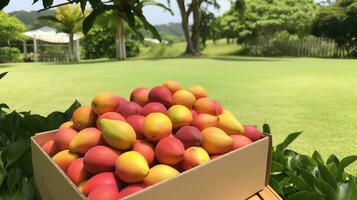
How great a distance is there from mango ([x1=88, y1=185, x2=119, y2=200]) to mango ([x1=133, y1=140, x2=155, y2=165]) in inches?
5.1

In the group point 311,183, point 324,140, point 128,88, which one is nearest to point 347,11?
point 128,88

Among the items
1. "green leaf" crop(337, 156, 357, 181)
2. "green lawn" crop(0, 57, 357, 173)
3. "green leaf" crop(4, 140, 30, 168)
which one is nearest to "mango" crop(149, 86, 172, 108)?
"green leaf" crop(4, 140, 30, 168)

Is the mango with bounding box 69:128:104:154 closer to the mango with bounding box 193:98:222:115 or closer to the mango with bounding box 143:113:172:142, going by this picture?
the mango with bounding box 143:113:172:142

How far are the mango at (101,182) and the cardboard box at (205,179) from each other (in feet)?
0.15

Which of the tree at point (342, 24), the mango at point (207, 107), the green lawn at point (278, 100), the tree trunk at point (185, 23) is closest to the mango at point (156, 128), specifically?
the mango at point (207, 107)

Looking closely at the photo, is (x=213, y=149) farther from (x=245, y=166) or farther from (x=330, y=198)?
(x=330, y=198)

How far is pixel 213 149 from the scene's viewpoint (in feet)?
3.22

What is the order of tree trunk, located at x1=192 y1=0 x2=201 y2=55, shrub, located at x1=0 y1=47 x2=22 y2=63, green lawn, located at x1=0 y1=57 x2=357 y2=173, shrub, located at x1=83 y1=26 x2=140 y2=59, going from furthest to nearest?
shrub, located at x1=83 y1=26 x2=140 y2=59
shrub, located at x1=0 y1=47 x2=22 y2=63
tree trunk, located at x1=192 y1=0 x2=201 y2=55
green lawn, located at x1=0 y1=57 x2=357 y2=173

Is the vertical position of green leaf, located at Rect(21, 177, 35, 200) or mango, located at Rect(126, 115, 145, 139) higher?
mango, located at Rect(126, 115, 145, 139)

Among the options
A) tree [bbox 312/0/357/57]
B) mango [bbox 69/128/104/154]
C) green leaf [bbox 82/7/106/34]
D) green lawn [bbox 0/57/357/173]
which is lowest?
green lawn [bbox 0/57/357/173]

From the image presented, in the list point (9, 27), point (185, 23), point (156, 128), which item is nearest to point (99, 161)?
point (156, 128)

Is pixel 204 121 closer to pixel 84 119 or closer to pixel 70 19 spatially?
pixel 84 119

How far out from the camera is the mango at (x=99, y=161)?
87 centimetres

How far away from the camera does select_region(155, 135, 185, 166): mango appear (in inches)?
35.2
